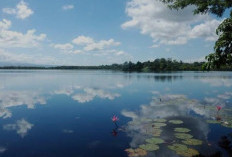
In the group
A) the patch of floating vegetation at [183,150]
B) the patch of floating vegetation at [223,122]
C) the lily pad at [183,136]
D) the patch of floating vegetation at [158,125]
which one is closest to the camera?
the patch of floating vegetation at [183,150]

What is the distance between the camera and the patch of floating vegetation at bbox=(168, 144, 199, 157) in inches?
269

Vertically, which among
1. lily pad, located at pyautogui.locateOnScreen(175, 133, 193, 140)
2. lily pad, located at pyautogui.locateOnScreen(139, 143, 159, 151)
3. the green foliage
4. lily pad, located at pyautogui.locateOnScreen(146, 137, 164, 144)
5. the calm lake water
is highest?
the green foliage

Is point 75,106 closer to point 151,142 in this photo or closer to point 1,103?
point 1,103

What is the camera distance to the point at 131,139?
853cm

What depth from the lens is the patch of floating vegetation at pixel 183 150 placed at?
683cm

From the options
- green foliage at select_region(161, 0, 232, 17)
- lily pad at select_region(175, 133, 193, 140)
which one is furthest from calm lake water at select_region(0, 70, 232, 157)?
green foliage at select_region(161, 0, 232, 17)

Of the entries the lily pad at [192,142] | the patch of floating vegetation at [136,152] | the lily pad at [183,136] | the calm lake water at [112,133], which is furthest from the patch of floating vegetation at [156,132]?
the patch of floating vegetation at [136,152]

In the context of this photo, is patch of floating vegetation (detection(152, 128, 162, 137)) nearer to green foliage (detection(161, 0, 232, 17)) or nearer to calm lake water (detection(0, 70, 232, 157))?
Answer: calm lake water (detection(0, 70, 232, 157))

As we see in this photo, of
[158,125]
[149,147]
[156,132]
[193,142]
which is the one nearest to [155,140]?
[149,147]

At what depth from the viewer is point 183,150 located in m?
7.11

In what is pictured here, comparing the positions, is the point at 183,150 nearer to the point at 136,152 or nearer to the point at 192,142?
the point at 192,142

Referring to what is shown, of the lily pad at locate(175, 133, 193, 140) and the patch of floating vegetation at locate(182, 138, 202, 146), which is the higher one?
the lily pad at locate(175, 133, 193, 140)

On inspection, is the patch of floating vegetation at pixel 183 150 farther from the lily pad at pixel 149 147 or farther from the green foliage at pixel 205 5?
the green foliage at pixel 205 5

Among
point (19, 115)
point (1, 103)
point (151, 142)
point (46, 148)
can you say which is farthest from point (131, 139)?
point (1, 103)
